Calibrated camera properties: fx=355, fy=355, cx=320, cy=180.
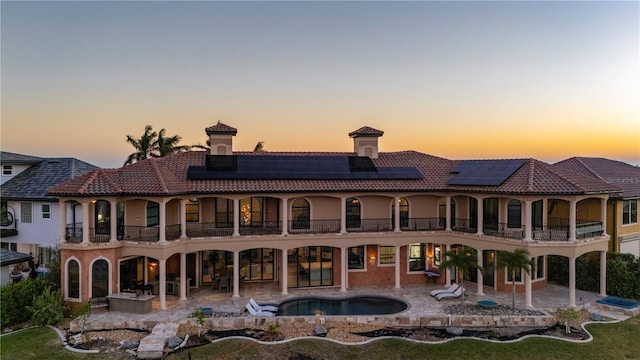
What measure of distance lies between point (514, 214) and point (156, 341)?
20.2m

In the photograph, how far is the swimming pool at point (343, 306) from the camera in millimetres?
18438

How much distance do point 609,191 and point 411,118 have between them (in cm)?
1535

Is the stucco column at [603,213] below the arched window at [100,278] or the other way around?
the other way around

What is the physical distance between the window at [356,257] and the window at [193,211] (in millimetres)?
10023

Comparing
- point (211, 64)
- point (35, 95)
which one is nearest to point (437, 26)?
point (211, 64)

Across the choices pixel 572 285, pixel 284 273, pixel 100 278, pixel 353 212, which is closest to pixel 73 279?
pixel 100 278

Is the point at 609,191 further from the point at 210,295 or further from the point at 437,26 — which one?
the point at 210,295

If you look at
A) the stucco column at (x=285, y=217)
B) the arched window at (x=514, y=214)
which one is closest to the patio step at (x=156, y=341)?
the stucco column at (x=285, y=217)

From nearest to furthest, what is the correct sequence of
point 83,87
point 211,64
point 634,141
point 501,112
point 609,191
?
point 609,191 < point 83,87 < point 211,64 < point 501,112 < point 634,141

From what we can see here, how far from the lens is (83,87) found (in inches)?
965

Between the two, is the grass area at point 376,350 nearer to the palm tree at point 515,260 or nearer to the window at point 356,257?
the palm tree at point 515,260

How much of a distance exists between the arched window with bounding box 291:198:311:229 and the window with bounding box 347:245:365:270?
3392mm

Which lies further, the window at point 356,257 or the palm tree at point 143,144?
the palm tree at point 143,144

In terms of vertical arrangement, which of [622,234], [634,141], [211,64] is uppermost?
[211,64]
